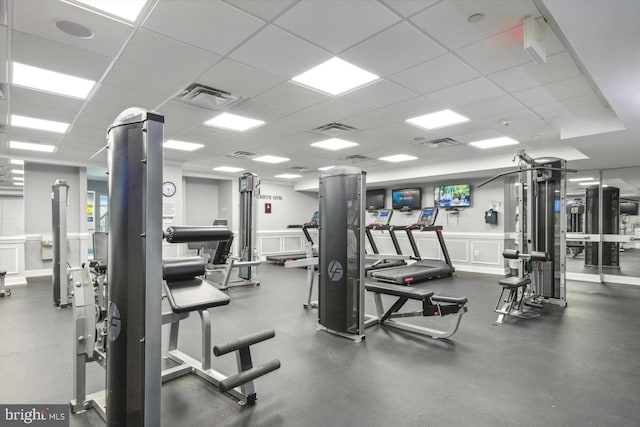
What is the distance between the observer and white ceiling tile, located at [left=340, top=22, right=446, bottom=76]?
2680 mm

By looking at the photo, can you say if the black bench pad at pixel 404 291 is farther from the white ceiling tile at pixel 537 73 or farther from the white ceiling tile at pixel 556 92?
the white ceiling tile at pixel 556 92

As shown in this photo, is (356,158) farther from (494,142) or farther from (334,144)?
(494,142)

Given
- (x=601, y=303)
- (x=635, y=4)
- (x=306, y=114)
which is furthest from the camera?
(x=601, y=303)

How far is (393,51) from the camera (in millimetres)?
2934

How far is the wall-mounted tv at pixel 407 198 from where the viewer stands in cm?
1000

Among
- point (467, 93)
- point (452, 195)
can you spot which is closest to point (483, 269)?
point (452, 195)

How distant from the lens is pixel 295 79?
3.54 metres

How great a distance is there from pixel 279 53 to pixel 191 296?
218 cm

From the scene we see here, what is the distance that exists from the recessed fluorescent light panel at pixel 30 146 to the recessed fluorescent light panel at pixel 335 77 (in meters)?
5.70

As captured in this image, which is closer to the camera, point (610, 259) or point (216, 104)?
point (216, 104)

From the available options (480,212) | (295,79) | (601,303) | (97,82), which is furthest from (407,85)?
(480,212)

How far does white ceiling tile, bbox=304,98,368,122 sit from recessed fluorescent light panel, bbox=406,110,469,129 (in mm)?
949

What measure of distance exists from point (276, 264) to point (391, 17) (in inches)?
343

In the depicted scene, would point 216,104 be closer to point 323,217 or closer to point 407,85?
point 323,217
